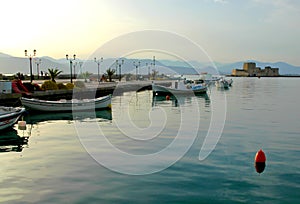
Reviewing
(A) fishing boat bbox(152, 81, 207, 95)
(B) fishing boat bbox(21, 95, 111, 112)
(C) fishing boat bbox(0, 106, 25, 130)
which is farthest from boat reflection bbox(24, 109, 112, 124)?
(A) fishing boat bbox(152, 81, 207, 95)

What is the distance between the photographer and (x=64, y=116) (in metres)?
29.4

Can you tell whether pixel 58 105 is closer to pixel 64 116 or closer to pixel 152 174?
pixel 64 116

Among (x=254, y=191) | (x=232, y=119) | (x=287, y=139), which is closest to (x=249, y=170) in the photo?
(x=254, y=191)

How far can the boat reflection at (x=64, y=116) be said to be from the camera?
2755 centimetres

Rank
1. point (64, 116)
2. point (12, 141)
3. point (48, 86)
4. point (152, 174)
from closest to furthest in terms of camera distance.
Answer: point (152, 174)
point (12, 141)
point (64, 116)
point (48, 86)

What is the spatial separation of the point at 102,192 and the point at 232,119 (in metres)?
19.8

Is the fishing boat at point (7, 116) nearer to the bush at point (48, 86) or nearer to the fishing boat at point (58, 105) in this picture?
the fishing boat at point (58, 105)

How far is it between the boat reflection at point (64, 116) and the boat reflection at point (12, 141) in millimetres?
5222

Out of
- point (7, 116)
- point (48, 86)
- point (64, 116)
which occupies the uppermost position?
point (48, 86)

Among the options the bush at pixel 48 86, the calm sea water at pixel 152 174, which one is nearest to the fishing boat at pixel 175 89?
the bush at pixel 48 86

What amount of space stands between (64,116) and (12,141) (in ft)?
35.0

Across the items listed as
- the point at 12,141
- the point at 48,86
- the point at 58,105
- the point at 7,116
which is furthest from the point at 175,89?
the point at 12,141

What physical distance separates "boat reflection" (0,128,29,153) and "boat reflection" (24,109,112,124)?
5.22m

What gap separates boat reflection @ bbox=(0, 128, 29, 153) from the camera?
17.0m
